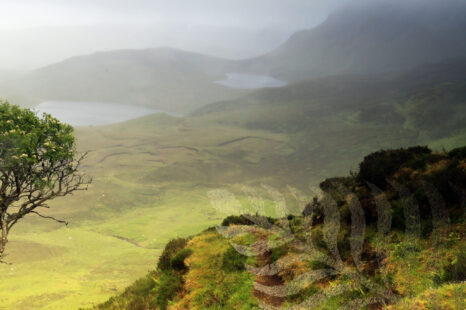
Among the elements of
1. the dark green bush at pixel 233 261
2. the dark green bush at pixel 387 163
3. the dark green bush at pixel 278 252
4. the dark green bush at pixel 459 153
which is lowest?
the dark green bush at pixel 233 261

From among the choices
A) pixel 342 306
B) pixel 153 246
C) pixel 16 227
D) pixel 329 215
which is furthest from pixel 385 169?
pixel 16 227

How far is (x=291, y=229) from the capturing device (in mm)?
18797

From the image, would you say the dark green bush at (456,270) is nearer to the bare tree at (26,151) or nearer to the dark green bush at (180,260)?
the dark green bush at (180,260)

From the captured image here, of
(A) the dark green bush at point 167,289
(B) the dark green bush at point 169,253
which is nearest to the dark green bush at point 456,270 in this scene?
(A) the dark green bush at point 167,289

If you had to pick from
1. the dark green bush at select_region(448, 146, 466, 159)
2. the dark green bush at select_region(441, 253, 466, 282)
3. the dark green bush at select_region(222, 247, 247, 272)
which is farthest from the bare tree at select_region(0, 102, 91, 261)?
the dark green bush at select_region(448, 146, 466, 159)

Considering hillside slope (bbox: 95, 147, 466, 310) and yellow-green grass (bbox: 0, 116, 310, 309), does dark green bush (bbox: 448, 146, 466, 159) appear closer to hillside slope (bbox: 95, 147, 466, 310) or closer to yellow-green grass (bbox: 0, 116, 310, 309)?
hillside slope (bbox: 95, 147, 466, 310)

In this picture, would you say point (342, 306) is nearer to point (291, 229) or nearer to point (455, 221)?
point (455, 221)

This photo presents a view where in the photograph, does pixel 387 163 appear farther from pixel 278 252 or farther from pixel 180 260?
pixel 180 260

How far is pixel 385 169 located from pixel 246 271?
8.60 m

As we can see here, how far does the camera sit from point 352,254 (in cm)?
1322

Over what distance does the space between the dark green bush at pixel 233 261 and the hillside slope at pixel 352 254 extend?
0.04 metres

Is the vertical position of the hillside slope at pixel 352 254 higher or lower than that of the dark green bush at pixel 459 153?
lower

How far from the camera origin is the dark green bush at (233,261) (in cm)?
1516

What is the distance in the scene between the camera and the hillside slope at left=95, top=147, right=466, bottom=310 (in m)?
10.7
